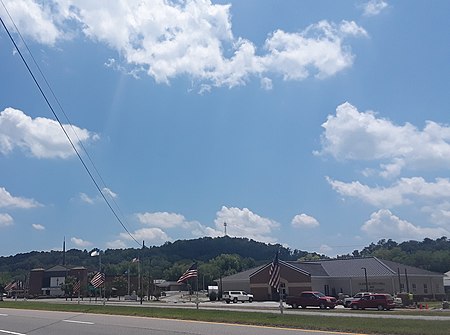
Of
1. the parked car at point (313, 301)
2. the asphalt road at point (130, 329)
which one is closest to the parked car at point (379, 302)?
the parked car at point (313, 301)

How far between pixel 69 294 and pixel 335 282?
6656 cm

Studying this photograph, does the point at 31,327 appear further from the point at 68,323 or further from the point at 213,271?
the point at 213,271

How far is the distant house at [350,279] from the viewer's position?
71.7 m

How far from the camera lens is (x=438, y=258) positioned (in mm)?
139625

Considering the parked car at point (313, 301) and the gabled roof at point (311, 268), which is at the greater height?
the gabled roof at point (311, 268)

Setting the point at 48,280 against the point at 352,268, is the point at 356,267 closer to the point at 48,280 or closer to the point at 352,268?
the point at 352,268

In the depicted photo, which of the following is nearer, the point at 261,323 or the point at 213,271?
the point at 261,323

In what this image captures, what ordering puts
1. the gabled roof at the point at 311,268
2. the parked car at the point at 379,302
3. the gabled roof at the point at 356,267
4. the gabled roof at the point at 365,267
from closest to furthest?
the parked car at the point at 379,302
the gabled roof at the point at 365,267
the gabled roof at the point at 356,267
the gabled roof at the point at 311,268

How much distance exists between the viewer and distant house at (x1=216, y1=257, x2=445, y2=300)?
7169 cm

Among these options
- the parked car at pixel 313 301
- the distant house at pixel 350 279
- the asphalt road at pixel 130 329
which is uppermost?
the distant house at pixel 350 279

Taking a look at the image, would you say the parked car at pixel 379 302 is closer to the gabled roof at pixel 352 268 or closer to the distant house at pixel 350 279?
the distant house at pixel 350 279

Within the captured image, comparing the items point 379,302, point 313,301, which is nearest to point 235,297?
point 313,301

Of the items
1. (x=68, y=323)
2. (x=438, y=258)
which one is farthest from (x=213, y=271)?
(x=68, y=323)

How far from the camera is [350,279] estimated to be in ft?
248
